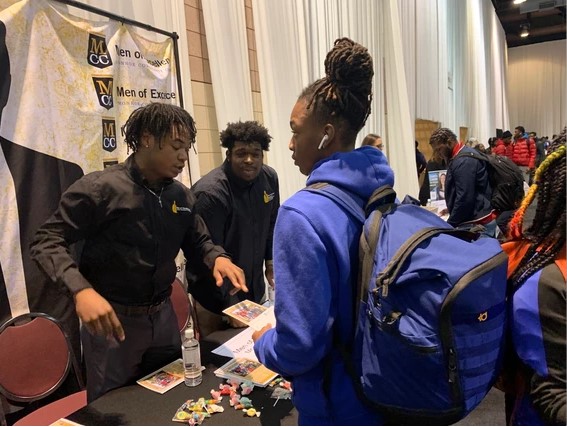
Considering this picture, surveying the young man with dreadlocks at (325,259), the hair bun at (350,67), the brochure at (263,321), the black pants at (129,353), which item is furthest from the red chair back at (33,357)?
the hair bun at (350,67)

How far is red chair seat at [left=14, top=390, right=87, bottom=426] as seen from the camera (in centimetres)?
157

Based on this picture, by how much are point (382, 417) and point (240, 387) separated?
564mm

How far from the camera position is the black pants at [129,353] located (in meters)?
1.45

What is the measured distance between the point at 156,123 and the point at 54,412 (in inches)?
46.2

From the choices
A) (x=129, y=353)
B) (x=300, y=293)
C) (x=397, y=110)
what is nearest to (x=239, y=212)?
(x=129, y=353)

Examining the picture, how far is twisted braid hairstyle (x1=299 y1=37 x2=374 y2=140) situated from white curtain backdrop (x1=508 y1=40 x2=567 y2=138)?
678 inches

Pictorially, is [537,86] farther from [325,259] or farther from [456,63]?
[325,259]

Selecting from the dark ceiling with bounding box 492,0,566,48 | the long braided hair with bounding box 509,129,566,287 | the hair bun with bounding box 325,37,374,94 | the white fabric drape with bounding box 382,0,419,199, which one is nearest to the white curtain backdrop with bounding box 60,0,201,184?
the hair bun with bounding box 325,37,374,94

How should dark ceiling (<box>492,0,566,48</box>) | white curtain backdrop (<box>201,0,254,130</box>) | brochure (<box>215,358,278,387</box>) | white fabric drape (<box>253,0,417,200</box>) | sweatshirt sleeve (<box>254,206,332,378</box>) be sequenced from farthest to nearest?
dark ceiling (<box>492,0,566,48</box>) → white fabric drape (<box>253,0,417,200</box>) → white curtain backdrop (<box>201,0,254,130</box>) → brochure (<box>215,358,278,387</box>) → sweatshirt sleeve (<box>254,206,332,378</box>)

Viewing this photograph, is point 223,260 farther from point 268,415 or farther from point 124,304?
point 268,415

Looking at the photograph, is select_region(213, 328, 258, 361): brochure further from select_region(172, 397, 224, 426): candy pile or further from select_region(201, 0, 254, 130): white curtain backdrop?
select_region(201, 0, 254, 130): white curtain backdrop

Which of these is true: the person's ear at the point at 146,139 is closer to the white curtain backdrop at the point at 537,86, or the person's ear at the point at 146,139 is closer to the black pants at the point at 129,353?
the black pants at the point at 129,353

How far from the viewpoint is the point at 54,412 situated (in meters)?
1.61

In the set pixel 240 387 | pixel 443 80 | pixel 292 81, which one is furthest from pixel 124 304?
pixel 443 80
